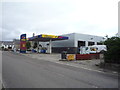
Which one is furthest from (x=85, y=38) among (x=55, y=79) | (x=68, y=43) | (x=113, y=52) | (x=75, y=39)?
(x=55, y=79)

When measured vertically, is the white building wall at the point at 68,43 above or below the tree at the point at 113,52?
above

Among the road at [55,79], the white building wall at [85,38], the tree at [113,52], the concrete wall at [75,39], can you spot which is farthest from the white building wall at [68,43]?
the road at [55,79]

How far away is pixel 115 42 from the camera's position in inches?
465

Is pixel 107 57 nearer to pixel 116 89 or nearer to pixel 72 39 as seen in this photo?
pixel 116 89

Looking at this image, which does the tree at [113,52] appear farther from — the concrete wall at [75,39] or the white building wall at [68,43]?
the white building wall at [68,43]

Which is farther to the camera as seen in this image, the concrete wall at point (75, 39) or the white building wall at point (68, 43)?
the white building wall at point (68, 43)

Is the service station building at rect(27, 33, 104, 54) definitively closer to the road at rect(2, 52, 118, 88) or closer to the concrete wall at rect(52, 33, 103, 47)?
the concrete wall at rect(52, 33, 103, 47)

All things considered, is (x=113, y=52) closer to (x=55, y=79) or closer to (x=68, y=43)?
(x=55, y=79)

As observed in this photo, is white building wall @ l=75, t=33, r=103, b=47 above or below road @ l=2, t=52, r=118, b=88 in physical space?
above

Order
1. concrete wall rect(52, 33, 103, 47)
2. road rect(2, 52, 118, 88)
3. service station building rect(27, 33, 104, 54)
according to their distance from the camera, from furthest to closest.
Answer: concrete wall rect(52, 33, 103, 47)
service station building rect(27, 33, 104, 54)
road rect(2, 52, 118, 88)

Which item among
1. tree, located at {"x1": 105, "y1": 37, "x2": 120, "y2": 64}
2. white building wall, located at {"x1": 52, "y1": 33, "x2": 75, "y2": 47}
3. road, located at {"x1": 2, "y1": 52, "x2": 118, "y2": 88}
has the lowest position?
road, located at {"x1": 2, "y1": 52, "x2": 118, "y2": 88}

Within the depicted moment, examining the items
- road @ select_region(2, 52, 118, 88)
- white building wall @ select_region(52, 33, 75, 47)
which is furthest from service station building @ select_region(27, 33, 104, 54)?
road @ select_region(2, 52, 118, 88)

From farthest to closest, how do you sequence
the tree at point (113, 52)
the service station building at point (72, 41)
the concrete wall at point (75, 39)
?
the concrete wall at point (75, 39) → the service station building at point (72, 41) → the tree at point (113, 52)

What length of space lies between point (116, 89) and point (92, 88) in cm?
114
